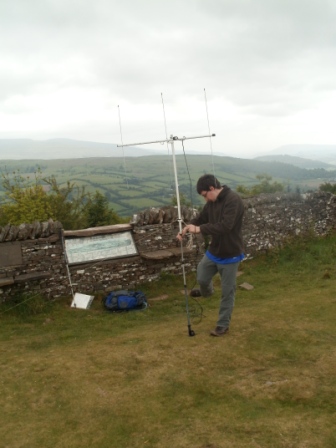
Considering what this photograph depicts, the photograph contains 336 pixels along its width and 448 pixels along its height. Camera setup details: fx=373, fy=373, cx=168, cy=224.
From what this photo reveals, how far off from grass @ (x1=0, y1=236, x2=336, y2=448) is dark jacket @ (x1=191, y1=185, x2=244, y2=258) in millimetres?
1440

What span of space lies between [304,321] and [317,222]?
28.6ft

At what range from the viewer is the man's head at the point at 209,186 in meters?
5.85

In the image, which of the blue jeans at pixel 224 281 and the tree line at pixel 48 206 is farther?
the tree line at pixel 48 206

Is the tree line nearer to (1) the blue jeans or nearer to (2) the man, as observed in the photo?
(1) the blue jeans

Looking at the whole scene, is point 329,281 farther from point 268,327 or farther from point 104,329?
point 104,329

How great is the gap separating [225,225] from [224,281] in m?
1.01

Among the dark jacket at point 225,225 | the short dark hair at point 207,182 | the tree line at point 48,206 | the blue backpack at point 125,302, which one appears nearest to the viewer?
the dark jacket at point 225,225

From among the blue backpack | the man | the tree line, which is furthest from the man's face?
the tree line

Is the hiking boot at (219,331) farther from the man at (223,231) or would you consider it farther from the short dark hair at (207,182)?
the short dark hair at (207,182)

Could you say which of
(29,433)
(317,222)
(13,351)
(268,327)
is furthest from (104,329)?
(317,222)

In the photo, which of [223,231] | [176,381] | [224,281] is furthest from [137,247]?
[176,381]

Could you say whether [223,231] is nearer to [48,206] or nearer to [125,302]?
[125,302]

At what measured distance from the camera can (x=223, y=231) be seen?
563cm

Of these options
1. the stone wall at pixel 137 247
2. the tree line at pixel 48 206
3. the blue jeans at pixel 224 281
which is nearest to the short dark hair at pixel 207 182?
the blue jeans at pixel 224 281
